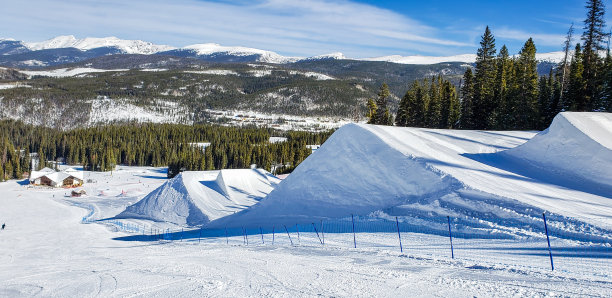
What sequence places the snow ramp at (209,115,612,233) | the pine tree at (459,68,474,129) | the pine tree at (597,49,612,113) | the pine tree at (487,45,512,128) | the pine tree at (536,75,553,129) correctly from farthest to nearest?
the pine tree at (459,68,474,129) < the pine tree at (487,45,512,128) < the pine tree at (536,75,553,129) < the pine tree at (597,49,612,113) < the snow ramp at (209,115,612,233)

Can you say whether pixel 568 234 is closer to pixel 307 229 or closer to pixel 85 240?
pixel 307 229

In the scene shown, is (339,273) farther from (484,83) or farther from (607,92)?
(484,83)

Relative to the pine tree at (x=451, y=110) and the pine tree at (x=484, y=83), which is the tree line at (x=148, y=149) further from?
the pine tree at (x=484, y=83)

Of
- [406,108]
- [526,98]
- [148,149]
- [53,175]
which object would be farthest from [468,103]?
[148,149]

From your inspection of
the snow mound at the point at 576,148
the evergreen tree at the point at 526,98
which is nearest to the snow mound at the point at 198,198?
the snow mound at the point at 576,148

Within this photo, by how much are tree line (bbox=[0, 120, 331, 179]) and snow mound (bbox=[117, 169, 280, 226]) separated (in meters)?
35.4

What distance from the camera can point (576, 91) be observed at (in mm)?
35344

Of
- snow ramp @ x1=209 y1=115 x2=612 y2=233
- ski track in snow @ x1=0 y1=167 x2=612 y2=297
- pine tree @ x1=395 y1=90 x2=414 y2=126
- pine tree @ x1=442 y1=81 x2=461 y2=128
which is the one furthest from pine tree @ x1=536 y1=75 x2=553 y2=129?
ski track in snow @ x1=0 y1=167 x2=612 y2=297

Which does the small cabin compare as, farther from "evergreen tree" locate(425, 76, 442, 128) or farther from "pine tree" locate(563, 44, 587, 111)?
"pine tree" locate(563, 44, 587, 111)

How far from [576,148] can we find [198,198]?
31521mm

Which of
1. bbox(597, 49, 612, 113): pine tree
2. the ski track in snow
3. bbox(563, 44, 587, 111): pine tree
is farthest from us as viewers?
bbox(563, 44, 587, 111): pine tree

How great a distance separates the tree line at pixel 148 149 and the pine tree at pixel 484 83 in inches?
1630

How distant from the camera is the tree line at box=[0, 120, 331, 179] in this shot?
86.2m

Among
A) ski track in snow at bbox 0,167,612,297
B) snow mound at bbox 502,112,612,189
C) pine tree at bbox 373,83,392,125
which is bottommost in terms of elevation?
ski track in snow at bbox 0,167,612,297
